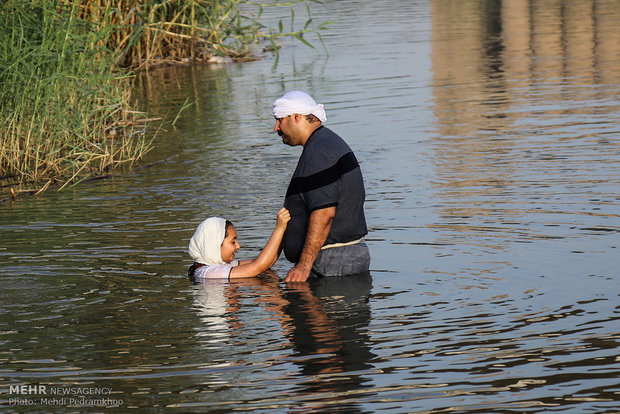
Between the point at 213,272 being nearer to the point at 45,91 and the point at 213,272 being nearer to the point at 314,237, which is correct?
the point at 314,237

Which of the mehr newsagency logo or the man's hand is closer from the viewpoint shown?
the mehr newsagency logo

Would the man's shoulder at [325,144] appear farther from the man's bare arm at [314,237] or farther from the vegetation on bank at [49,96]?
the vegetation on bank at [49,96]

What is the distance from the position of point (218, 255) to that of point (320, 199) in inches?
43.9

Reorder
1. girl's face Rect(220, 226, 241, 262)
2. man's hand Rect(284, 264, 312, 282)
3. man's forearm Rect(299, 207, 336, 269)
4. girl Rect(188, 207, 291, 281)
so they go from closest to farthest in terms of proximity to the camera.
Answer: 1. man's forearm Rect(299, 207, 336, 269)
2. man's hand Rect(284, 264, 312, 282)
3. girl Rect(188, 207, 291, 281)
4. girl's face Rect(220, 226, 241, 262)

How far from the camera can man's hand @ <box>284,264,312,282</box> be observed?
8438 mm

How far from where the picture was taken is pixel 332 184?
823 centimetres

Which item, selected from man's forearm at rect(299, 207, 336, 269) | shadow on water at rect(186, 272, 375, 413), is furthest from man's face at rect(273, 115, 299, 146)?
shadow on water at rect(186, 272, 375, 413)

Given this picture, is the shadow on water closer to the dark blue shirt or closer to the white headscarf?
the white headscarf

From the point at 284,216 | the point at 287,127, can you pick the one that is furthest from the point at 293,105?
the point at 284,216

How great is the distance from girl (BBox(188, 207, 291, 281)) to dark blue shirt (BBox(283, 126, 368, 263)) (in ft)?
1.73

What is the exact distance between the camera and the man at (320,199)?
823cm

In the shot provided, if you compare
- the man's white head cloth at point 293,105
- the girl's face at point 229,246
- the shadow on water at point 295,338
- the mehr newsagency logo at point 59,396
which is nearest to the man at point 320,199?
the man's white head cloth at point 293,105

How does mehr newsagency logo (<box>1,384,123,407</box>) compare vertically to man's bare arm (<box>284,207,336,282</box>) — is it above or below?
below

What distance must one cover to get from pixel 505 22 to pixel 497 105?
46.1 feet
